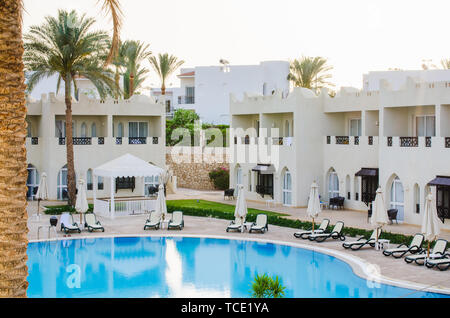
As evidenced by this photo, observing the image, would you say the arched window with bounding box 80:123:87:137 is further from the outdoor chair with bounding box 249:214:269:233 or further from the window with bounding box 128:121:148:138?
the outdoor chair with bounding box 249:214:269:233

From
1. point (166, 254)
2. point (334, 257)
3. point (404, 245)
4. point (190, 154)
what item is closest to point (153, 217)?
point (166, 254)

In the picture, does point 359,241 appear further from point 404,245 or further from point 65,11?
point 65,11

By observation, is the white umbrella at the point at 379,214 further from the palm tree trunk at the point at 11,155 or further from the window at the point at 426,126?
the palm tree trunk at the point at 11,155

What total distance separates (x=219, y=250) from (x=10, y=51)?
1723cm

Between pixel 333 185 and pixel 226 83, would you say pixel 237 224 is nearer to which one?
pixel 333 185

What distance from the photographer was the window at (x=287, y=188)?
35.6 meters

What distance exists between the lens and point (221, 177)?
4441cm

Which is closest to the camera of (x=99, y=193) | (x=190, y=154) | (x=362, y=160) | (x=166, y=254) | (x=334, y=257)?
(x=334, y=257)

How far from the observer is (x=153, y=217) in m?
28.2

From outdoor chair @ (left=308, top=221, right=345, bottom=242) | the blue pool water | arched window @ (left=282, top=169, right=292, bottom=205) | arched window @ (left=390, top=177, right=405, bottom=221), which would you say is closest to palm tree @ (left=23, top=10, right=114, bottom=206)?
the blue pool water

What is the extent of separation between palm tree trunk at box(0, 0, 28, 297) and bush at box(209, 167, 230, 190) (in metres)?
36.3

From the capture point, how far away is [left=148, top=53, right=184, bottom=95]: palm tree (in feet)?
187

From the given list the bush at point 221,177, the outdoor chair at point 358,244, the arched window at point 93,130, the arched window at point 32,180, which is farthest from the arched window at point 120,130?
the outdoor chair at point 358,244

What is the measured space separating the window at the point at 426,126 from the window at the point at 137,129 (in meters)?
19.6
